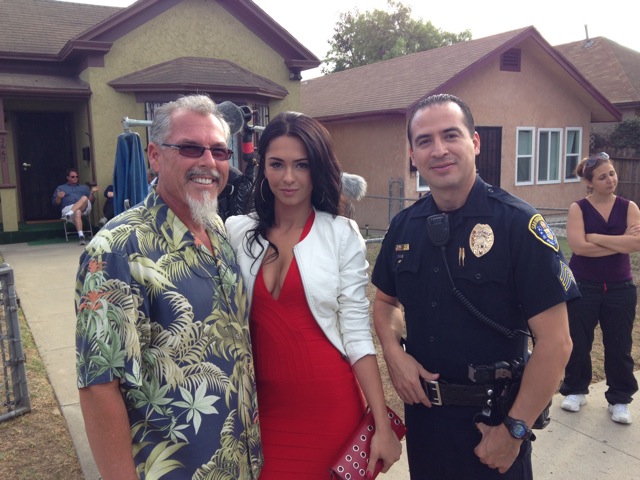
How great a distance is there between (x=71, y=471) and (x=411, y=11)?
4638 centimetres

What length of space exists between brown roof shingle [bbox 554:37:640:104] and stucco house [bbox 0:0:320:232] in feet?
43.5

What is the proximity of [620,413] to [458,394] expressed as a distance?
261 cm

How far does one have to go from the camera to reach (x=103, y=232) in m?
1.68

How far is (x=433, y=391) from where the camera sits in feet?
7.02

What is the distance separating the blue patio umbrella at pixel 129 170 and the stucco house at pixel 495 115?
9909mm

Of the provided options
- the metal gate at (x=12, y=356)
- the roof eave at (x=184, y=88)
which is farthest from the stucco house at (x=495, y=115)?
the metal gate at (x=12, y=356)

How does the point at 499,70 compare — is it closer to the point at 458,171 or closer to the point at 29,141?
the point at 29,141

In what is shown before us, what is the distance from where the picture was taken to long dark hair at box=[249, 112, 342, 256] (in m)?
2.21

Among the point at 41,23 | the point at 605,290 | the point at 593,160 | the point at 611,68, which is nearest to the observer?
the point at 605,290

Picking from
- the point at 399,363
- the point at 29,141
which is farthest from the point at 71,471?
the point at 29,141

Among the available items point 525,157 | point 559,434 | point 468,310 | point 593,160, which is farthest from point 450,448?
point 525,157

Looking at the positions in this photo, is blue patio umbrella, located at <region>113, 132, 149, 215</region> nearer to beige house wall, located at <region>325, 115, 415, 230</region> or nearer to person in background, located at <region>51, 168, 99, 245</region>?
person in background, located at <region>51, 168, 99, 245</region>

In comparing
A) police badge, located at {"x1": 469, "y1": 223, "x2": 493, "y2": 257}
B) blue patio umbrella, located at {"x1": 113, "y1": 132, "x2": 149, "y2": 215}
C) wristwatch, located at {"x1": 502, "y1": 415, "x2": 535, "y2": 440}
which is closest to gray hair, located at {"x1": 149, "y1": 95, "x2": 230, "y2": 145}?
police badge, located at {"x1": 469, "y1": 223, "x2": 493, "y2": 257}

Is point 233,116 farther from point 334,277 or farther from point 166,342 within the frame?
point 166,342
